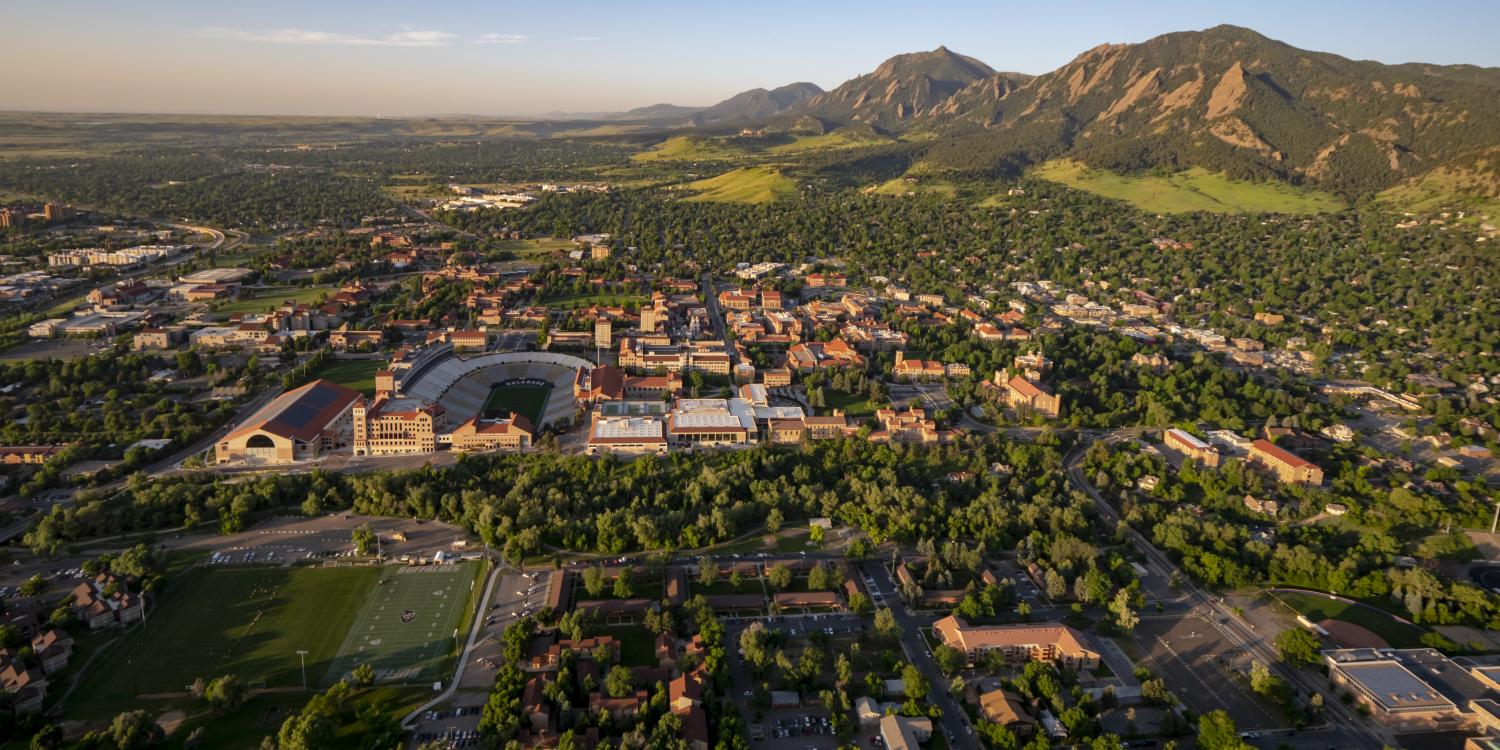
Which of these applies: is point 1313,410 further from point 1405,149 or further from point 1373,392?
point 1405,149

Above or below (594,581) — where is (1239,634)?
Answer: below

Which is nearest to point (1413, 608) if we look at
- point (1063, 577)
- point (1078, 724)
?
point (1063, 577)

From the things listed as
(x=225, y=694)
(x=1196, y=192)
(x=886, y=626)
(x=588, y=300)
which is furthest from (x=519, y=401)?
(x=1196, y=192)

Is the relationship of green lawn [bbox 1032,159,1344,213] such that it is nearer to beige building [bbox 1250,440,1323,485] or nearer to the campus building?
the campus building

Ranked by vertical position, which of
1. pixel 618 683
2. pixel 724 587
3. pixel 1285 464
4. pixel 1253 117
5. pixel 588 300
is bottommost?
pixel 724 587

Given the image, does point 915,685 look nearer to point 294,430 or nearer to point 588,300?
point 294,430

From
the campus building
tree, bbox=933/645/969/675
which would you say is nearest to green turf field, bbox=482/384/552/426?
tree, bbox=933/645/969/675
